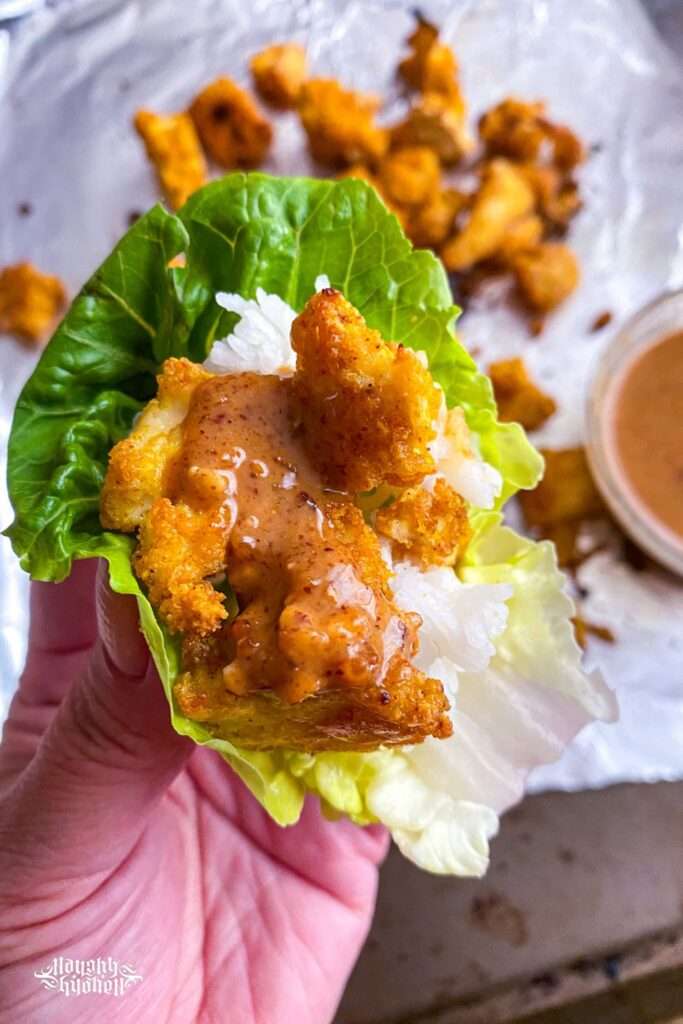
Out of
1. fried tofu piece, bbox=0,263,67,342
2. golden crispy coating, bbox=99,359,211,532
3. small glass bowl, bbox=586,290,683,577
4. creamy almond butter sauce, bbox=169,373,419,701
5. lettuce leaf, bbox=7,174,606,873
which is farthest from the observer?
fried tofu piece, bbox=0,263,67,342

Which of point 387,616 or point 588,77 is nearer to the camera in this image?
point 387,616

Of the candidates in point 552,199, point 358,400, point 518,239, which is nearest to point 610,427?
point 518,239

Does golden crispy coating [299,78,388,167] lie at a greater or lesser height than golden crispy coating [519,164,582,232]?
greater

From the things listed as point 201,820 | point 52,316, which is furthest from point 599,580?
point 52,316

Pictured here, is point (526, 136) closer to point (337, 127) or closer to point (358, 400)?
point (337, 127)

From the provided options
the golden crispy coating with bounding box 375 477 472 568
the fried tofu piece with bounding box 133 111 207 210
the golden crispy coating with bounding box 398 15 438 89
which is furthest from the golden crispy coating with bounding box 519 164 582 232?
the golden crispy coating with bounding box 375 477 472 568

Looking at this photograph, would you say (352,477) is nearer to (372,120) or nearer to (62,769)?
(62,769)

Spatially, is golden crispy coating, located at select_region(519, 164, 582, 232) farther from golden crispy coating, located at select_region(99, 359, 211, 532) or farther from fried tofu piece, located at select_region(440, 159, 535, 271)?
golden crispy coating, located at select_region(99, 359, 211, 532)
